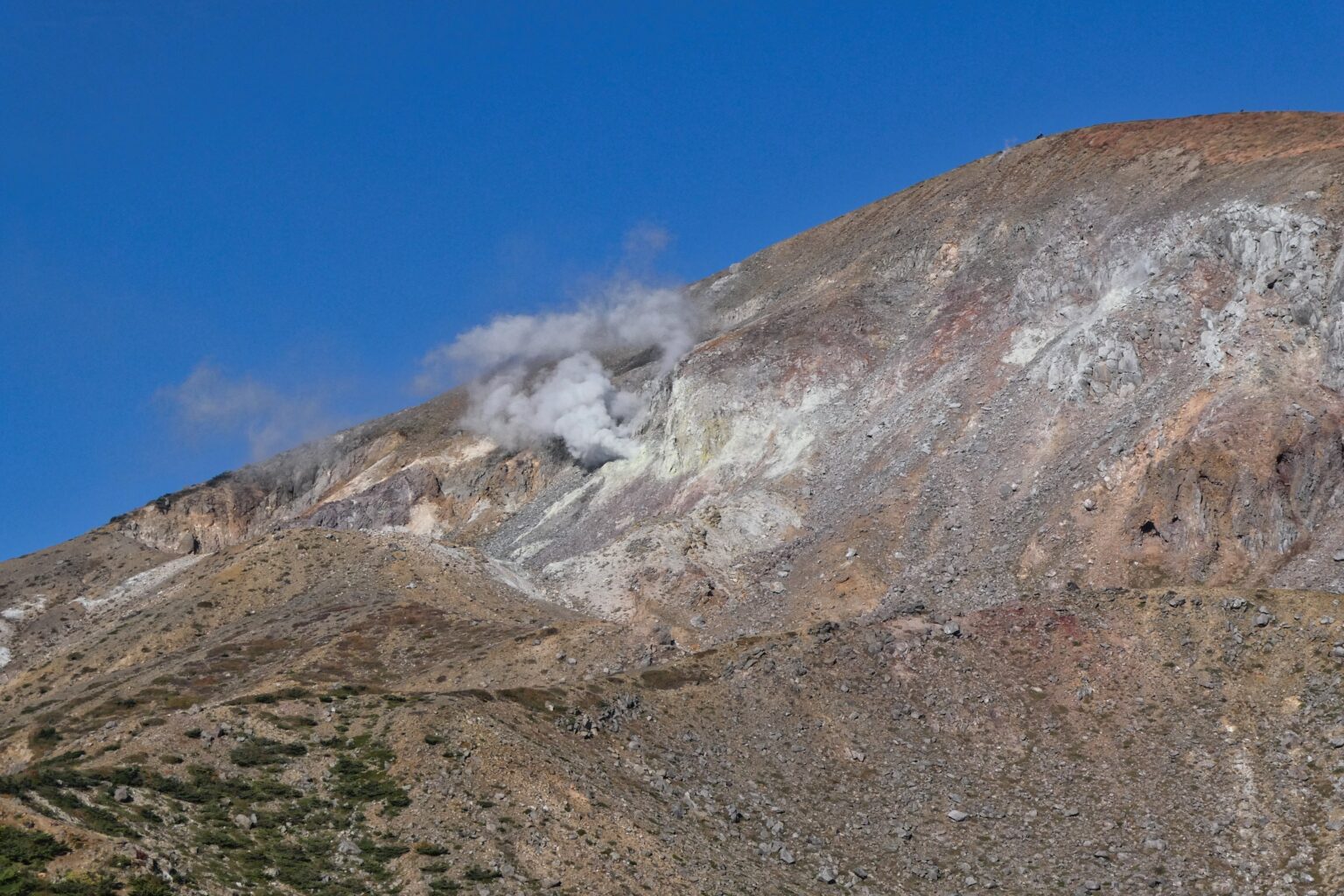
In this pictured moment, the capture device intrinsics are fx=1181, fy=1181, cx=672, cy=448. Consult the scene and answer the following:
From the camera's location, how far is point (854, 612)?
68.7 metres

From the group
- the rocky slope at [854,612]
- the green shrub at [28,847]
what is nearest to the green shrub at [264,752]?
the rocky slope at [854,612]

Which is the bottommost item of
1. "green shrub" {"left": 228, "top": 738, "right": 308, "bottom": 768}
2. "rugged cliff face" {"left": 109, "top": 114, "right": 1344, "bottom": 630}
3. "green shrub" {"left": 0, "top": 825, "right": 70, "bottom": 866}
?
"green shrub" {"left": 0, "top": 825, "right": 70, "bottom": 866}

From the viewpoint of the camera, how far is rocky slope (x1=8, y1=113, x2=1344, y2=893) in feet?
124

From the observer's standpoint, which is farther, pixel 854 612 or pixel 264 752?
pixel 854 612

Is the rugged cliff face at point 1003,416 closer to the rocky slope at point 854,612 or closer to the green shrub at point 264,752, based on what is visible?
the rocky slope at point 854,612

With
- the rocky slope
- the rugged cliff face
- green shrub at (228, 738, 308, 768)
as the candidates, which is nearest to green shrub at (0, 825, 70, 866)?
the rocky slope

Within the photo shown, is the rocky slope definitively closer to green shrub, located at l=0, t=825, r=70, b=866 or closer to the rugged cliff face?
the rugged cliff face

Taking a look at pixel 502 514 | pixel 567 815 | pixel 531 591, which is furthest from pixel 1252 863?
pixel 502 514

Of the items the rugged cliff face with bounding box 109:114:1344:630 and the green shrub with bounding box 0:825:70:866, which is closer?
the green shrub with bounding box 0:825:70:866

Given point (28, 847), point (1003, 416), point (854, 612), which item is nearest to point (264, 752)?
point (28, 847)

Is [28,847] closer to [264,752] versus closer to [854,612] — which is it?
[264,752]

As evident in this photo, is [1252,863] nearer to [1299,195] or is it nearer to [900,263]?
[1299,195]

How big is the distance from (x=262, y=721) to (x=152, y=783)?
6787mm

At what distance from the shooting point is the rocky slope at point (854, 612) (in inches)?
1483
